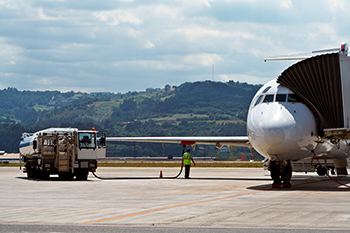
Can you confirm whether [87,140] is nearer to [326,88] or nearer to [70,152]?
[70,152]

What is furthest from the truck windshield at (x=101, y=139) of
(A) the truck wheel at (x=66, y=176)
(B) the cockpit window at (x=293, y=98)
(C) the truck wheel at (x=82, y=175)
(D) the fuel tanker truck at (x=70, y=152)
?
(B) the cockpit window at (x=293, y=98)

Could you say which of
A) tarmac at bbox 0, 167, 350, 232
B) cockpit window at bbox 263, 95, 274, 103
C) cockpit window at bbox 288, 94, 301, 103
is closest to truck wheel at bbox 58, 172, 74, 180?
tarmac at bbox 0, 167, 350, 232

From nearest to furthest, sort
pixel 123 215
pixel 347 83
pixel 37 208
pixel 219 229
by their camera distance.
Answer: pixel 219 229, pixel 123 215, pixel 37 208, pixel 347 83

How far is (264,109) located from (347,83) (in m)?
4.00

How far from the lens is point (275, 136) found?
19750mm

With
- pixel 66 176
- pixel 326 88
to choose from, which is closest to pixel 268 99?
pixel 326 88

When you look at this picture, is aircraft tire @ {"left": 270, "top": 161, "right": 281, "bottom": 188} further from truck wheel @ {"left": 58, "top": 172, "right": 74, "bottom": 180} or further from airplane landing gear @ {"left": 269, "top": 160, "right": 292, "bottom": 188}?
truck wheel @ {"left": 58, "top": 172, "right": 74, "bottom": 180}

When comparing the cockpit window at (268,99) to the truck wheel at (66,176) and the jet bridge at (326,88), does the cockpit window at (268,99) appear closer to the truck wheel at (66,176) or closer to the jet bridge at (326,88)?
the jet bridge at (326,88)

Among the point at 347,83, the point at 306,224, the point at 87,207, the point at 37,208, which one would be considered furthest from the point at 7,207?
the point at 347,83

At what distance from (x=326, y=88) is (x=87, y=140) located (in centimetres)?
1561

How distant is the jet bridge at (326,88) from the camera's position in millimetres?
21594

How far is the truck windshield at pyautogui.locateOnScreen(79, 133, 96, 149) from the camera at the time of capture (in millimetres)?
31327

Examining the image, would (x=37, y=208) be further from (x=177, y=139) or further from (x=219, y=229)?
(x=177, y=139)

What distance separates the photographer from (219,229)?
35.5ft
